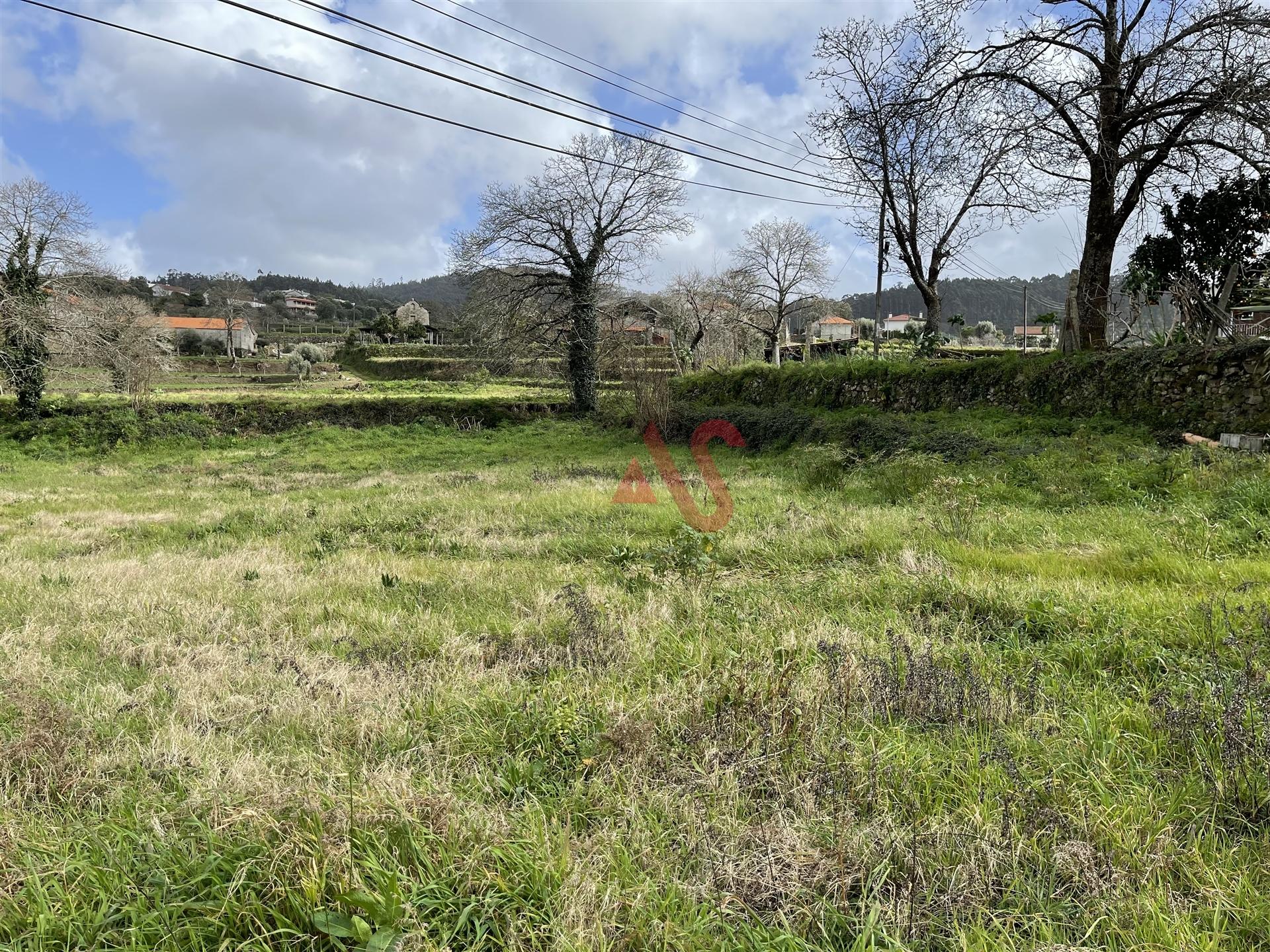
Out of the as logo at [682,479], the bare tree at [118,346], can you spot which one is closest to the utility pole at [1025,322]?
the as logo at [682,479]

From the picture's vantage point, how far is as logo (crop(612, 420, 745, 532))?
8672mm

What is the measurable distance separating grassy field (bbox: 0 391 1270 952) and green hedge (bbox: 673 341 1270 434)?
4.87 metres

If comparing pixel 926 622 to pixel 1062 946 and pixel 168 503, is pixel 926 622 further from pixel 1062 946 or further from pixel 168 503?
pixel 168 503

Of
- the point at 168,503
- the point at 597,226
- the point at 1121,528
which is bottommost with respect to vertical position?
the point at 168,503

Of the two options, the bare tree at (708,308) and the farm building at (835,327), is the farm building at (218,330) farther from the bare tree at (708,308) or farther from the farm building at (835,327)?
the farm building at (835,327)

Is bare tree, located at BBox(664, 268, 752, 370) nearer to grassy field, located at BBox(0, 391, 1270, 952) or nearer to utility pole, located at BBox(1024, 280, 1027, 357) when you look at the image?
utility pole, located at BBox(1024, 280, 1027, 357)

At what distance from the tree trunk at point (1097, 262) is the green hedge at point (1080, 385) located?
185 cm

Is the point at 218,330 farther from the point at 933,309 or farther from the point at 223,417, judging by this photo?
the point at 933,309

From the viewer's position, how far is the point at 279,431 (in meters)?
26.2

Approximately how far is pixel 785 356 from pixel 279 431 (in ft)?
99.7

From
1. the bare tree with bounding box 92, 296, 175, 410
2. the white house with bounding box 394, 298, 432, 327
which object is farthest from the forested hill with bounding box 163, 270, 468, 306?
the bare tree with bounding box 92, 296, 175, 410

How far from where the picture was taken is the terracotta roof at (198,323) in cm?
7100

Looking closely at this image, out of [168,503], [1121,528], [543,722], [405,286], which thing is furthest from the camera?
[405,286]

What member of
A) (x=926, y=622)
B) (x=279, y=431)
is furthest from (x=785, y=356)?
(x=926, y=622)
